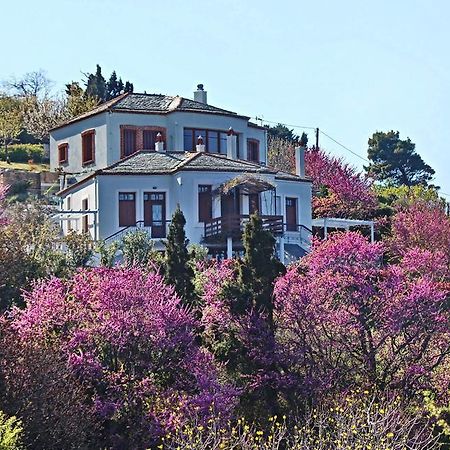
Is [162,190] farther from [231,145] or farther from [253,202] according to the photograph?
[231,145]

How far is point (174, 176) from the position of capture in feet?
143

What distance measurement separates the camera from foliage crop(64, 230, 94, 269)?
34156 millimetres

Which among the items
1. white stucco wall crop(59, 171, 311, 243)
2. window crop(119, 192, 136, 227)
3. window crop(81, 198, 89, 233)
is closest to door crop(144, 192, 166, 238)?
white stucco wall crop(59, 171, 311, 243)

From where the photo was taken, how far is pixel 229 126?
51.5 meters

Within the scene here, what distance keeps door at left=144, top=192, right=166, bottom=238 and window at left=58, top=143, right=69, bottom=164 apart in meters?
11.4

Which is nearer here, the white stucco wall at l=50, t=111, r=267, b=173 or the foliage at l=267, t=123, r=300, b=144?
the white stucco wall at l=50, t=111, r=267, b=173

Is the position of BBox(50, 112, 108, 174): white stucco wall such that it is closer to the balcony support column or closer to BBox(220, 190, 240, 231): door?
BBox(220, 190, 240, 231): door

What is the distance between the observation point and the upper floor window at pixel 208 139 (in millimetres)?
50375

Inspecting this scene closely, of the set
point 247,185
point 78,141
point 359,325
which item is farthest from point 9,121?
point 359,325

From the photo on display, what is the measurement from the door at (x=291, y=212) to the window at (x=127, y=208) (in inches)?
303

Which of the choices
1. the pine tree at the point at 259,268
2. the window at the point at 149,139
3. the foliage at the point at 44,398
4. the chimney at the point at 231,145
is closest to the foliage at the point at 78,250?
the pine tree at the point at 259,268

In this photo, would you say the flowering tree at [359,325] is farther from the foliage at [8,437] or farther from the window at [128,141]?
the window at [128,141]

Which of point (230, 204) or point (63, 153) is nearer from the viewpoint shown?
point (230, 204)

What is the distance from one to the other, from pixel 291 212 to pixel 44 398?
29.6m
